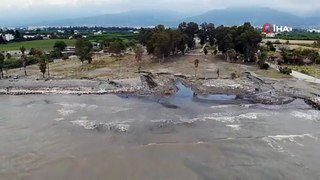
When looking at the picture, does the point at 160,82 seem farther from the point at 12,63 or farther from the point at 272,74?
the point at 12,63

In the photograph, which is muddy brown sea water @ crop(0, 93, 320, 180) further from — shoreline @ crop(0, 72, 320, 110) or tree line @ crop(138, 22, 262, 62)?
tree line @ crop(138, 22, 262, 62)

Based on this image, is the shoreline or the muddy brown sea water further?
the shoreline

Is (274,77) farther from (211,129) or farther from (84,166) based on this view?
(84,166)

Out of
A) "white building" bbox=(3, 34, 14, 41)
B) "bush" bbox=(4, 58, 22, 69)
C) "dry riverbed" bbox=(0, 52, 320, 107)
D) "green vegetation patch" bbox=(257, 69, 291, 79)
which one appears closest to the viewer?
"dry riverbed" bbox=(0, 52, 320, 107)

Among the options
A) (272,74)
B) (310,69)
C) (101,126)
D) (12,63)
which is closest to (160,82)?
(272,74)

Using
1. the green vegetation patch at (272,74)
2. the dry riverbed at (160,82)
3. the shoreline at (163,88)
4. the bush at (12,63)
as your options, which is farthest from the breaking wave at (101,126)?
the bush at (12,63)

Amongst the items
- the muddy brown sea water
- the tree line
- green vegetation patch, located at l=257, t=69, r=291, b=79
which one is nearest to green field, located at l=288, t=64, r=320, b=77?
green vegetation patch, located at l=257, t=69, r=291, b=79

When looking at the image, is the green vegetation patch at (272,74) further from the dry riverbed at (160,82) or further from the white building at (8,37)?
the white building at (8,37)

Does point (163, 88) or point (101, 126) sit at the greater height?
point (163, 88)
